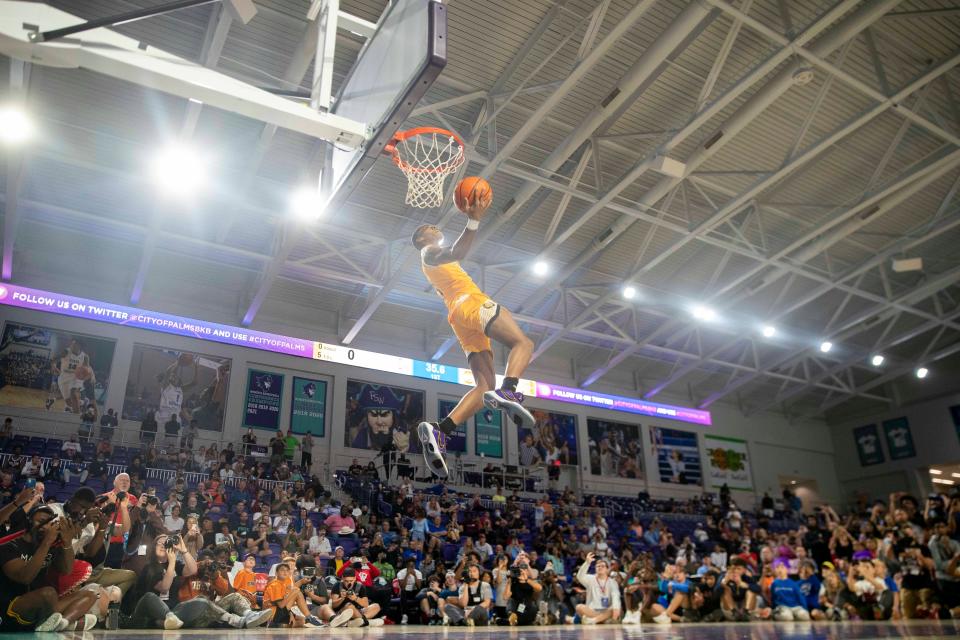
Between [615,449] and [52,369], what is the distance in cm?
1625

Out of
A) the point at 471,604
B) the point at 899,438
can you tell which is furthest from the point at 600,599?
the point at 899,438

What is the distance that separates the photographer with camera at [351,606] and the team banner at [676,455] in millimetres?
14997

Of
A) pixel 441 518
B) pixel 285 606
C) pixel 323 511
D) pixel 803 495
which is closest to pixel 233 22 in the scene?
pixel 285 606

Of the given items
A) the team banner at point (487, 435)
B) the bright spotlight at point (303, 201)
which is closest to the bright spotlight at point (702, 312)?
the team banner at point (487, 435)

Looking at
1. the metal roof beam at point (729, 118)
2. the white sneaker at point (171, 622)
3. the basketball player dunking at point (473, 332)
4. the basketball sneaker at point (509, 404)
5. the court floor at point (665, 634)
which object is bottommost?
the court floor at point (665, 634)

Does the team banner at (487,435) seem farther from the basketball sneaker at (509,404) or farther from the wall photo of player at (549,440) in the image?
the basketball sneaker at (509,404)

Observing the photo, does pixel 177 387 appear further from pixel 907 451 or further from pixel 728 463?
pixel 907 451

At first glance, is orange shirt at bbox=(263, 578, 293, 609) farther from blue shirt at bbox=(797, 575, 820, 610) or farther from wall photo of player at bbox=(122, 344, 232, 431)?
blue shirt at bbox=(797, 575, 820, 610)

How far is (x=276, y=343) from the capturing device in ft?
56.4

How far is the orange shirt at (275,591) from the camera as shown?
935 centimetres

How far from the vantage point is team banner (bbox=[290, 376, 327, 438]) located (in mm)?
17391

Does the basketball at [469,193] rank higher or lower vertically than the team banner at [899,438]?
lower

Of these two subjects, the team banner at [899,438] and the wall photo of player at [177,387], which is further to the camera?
the team banner at [899,438]

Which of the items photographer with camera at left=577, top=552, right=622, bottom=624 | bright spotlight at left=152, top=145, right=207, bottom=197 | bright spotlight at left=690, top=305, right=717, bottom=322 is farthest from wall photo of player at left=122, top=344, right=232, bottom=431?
bright spotlight at left=690, top=305, right=717, bottom=322
